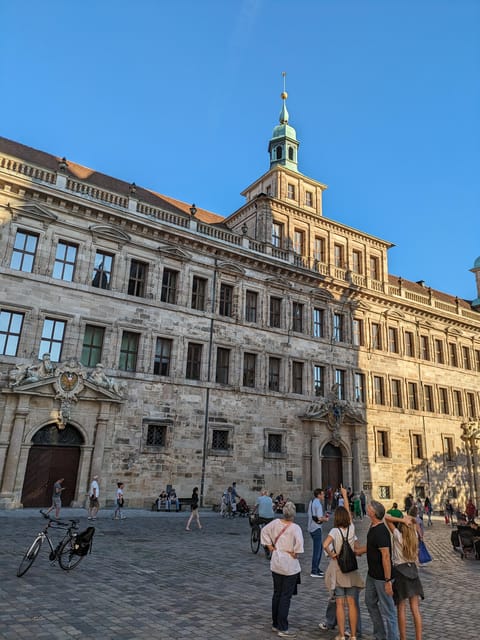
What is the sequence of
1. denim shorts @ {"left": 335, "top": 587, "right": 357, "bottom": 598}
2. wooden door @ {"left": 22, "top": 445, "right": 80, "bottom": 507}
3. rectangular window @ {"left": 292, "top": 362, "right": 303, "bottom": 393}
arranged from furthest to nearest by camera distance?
rectangular window @ {"left": 292, "top": 362, "right": 303, "bottom": 393}, wooden door @ {"left": 22, "top": 445, "right": 80, "bottom": 507}, denim shorts @ {"left": 335, "top": 587, "right": 357, "bottom": 598}

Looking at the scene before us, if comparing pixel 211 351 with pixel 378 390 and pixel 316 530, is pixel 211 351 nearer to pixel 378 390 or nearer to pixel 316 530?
pixel 378 390

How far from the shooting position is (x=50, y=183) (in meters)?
22.0

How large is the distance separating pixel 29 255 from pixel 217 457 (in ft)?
43.1

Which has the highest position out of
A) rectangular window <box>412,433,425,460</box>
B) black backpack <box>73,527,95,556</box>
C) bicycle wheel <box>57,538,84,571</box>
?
rectangular window <box>412,433,425,460</box>

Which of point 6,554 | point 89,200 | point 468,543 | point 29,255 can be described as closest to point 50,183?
point 89,200

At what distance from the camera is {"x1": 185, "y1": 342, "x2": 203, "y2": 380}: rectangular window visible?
2448cm

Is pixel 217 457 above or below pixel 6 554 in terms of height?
above

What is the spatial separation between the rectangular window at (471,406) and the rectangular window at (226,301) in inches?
903

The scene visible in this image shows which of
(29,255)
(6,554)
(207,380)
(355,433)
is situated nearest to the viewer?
(6,554)

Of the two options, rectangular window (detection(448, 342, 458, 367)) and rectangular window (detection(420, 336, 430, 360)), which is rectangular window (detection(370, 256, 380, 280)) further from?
rectangular window (detection(448, 342, 458, 367))

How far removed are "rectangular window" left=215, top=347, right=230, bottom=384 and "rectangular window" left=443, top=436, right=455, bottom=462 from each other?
1923 cm

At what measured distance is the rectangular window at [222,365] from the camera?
25500 millimetres

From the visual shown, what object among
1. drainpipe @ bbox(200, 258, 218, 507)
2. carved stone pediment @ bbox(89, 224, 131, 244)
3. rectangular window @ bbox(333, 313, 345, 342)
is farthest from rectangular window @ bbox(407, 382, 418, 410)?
carved stone pediment @ bbox(89, 224, 131, 244)

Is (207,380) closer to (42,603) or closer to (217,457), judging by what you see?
(217,457)
